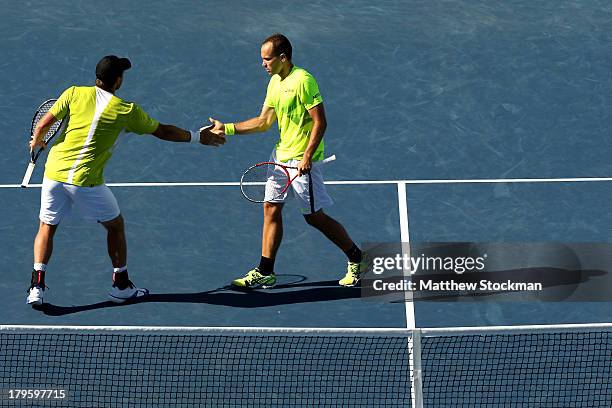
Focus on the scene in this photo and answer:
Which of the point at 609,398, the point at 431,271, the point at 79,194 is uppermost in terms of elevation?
the point at 79,194

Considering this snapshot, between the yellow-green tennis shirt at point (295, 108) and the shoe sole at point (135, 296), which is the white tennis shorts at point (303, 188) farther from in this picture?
the shoe sole at point (135, 296)

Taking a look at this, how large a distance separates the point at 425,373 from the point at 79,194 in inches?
138

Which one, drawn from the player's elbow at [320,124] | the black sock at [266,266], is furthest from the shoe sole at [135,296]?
the player's elbow at [320,124]

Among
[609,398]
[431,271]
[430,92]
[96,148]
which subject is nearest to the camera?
[609,398]

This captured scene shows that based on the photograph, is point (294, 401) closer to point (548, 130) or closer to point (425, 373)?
point (425, 373)

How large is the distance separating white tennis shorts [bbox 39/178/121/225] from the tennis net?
3.67ft

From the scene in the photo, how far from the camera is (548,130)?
16.0m

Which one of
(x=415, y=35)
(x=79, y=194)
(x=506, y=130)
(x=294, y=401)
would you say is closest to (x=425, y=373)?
(x=294, y=401)

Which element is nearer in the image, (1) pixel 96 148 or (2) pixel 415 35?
(1) pixel 96 148

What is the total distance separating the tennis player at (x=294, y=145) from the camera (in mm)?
12734

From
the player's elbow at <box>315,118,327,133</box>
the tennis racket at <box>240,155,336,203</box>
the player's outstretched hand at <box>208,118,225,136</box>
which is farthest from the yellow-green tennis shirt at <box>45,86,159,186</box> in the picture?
the player's elbow at <box>315,118,327,133</box>

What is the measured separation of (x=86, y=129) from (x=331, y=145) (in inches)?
159

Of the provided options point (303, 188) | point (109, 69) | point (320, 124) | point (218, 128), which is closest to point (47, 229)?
point (109, 69)

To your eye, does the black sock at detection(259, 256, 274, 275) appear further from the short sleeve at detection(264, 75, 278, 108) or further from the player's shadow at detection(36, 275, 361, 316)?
the short sleeve at detection(264, 75, 278, 108)
